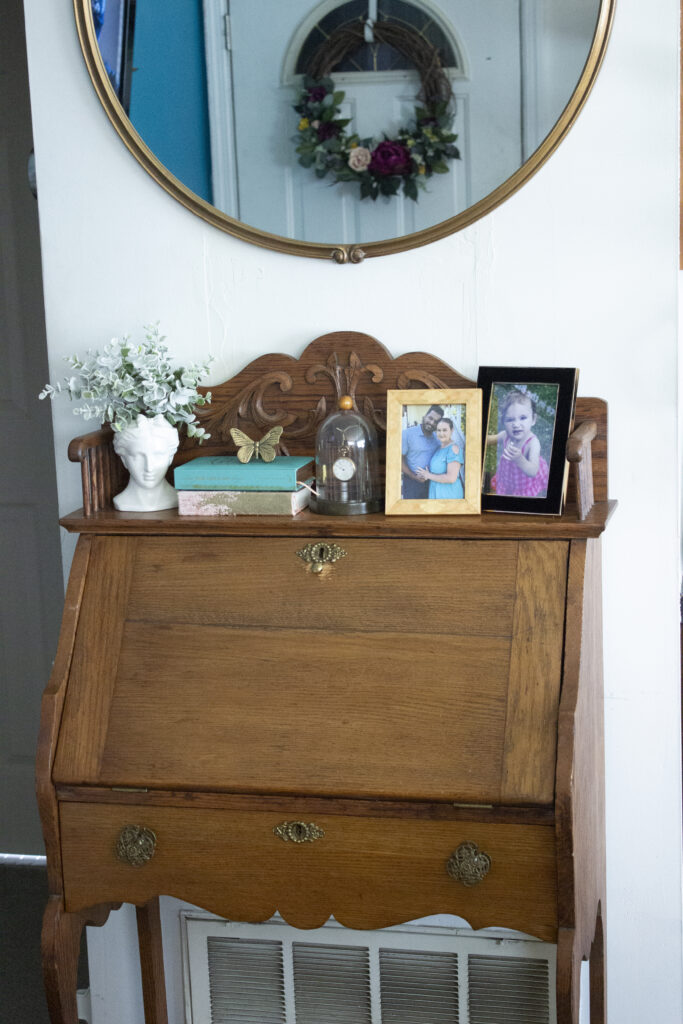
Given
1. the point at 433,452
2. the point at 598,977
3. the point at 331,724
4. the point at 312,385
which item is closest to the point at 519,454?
the point at 433,452

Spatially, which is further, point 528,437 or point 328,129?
point 328,129

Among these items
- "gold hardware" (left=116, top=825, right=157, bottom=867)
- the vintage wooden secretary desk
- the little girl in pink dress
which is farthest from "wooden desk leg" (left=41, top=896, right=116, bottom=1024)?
the little girl in pink dress

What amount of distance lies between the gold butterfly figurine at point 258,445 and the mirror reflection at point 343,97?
0.36 meters

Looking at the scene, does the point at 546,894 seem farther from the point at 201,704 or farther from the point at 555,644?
the point at 201,704

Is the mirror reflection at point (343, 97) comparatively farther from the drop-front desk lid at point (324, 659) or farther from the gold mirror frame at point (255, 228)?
the drop-front desk lid at point (324, 659)

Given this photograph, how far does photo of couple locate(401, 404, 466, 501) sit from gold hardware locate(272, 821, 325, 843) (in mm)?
512

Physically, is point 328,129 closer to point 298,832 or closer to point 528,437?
point 528,437

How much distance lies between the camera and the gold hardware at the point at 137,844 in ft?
4.95

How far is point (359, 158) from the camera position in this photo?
1707mm

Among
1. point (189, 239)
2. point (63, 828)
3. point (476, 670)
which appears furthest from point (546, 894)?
point (189, 239)

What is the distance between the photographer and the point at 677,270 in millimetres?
1648

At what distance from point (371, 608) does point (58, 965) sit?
2.34 feet

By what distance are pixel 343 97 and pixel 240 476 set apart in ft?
2.17

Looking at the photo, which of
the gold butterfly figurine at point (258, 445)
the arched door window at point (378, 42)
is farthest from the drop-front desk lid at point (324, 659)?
the arched door window at point (378, 42)
